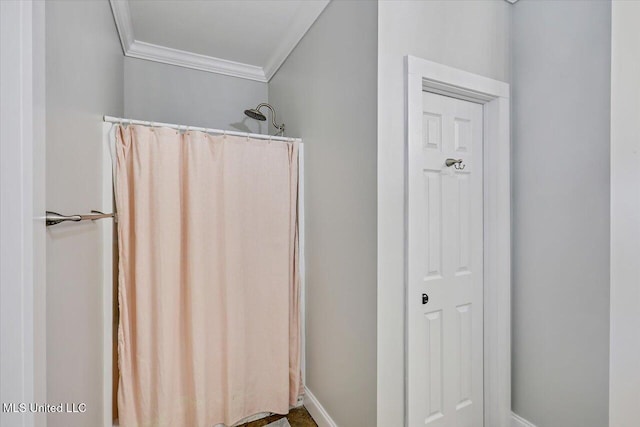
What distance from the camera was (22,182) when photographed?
54cm

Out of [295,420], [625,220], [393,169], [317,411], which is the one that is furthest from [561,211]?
[295,420]

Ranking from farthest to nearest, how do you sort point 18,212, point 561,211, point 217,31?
1. point 217,31
2. point 561,211
3. point 18,212

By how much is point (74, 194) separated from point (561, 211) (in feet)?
7.10

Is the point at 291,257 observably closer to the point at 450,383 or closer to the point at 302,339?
the point at 302,339

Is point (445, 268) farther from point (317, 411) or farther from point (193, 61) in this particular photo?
point (193, 61)

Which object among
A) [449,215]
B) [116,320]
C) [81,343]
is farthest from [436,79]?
[116,320]

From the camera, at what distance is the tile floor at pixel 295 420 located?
1.83 m

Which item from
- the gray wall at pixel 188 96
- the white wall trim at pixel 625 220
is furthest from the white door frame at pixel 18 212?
the gray wall at pixel 188 96

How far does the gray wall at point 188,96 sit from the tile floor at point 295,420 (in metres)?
2.33

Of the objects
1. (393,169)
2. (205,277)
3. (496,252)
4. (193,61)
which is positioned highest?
(193,61)

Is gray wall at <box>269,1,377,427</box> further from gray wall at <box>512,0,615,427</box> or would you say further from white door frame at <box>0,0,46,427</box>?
white door frame at <box>0,0,46,427</box>

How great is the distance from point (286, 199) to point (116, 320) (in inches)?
46.5

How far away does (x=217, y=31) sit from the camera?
7.02ft

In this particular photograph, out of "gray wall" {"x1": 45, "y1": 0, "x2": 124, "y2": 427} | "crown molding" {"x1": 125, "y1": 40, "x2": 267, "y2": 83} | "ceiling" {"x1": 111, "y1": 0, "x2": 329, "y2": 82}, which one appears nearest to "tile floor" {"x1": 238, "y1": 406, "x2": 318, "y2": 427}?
"gray wall" {"x1": 45, "y1": 0, "x2": 124, "y2": 427}
